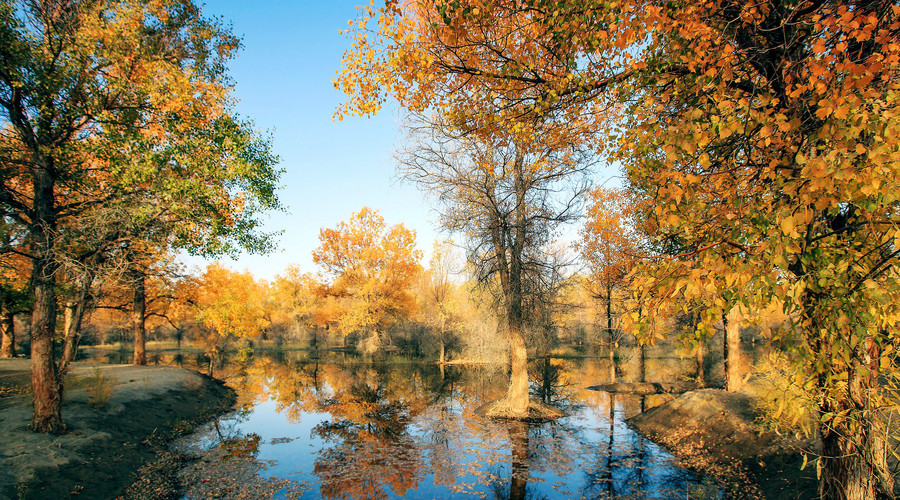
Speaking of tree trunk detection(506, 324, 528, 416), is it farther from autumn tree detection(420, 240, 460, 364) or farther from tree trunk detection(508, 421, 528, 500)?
autumn tree detection(420, 240, 460, 364)

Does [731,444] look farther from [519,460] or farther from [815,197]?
[815,197]

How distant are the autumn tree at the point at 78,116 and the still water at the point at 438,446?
18.2 feet

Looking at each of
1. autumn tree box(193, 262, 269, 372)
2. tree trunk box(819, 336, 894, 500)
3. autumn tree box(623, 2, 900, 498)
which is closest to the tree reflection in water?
tree trunk box(819, 336, 894, 500)

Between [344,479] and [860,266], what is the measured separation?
9.58 m

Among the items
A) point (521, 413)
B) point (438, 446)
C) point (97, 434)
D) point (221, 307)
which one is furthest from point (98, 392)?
point (221, 307)

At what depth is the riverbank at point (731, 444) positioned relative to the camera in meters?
7.82

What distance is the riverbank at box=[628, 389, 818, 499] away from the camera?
25.6 feet

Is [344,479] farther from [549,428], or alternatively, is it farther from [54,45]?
[54,45]

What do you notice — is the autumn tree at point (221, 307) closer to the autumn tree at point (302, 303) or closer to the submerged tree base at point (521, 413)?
the autumn tree at point (302, 303)

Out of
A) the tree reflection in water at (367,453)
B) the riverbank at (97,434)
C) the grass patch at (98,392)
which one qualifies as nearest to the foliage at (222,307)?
the riverbank at (97,434)

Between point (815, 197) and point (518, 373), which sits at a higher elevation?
point (815, 197)

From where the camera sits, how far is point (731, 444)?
10.2 metres

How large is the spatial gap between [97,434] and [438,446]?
27.9ft

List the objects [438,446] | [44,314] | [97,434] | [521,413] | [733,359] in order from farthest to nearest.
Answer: [521,413] < [733,359] < [438,446] < [97,434] < [44,314]
